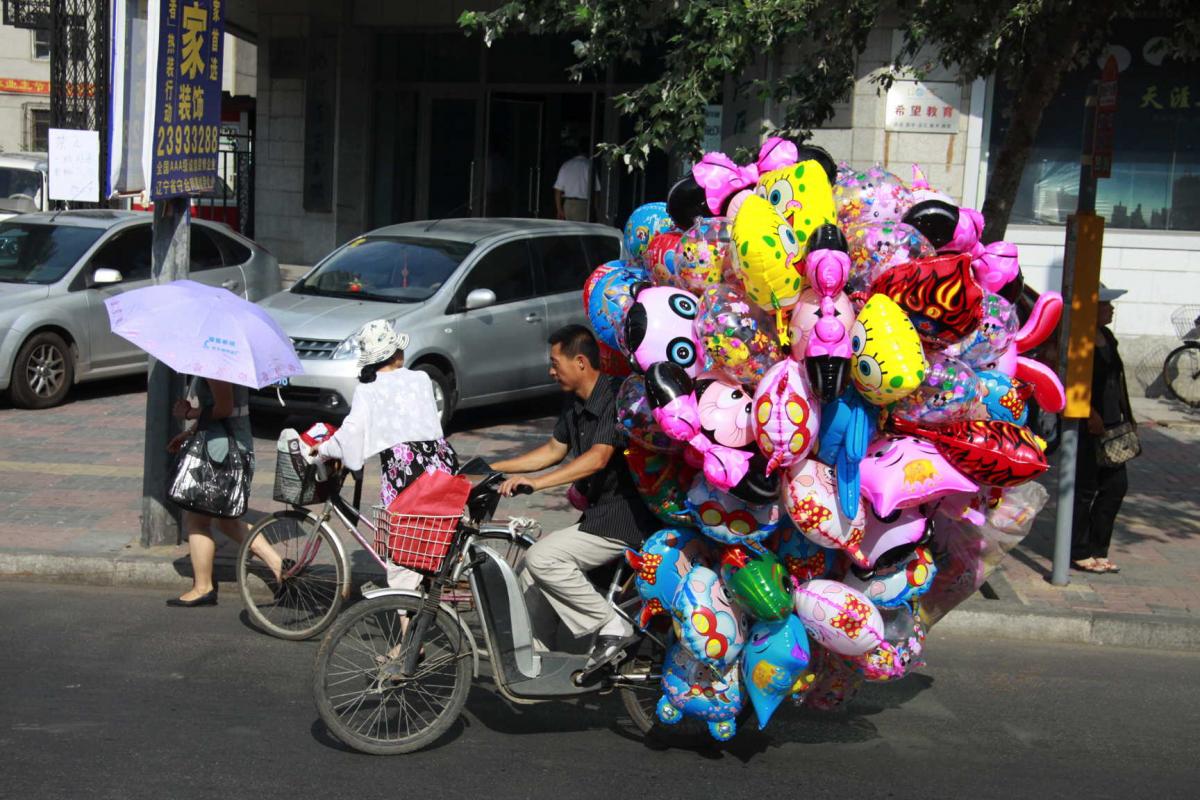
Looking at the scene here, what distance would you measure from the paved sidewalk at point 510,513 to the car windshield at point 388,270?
134 cm

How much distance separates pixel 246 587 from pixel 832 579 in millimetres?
3175

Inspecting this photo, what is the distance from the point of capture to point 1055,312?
18.1 ft

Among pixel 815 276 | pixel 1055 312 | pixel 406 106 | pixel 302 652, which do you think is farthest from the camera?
pixel 406 106

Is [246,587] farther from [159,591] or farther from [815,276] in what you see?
[815,276]

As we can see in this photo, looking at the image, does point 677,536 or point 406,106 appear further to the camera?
point 406,106

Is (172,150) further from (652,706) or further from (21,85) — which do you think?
(21,85)

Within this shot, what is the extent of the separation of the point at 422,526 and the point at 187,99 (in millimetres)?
3954

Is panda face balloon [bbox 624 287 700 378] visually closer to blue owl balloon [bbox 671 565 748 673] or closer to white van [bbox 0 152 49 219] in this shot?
blue owl balloon [bbox 671 565 748 673]

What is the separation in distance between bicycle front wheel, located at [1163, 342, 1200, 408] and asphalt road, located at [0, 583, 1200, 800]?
304 inches

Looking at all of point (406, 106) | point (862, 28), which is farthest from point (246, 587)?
point (406, 106)

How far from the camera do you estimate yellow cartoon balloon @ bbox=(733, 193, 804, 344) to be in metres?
4.58

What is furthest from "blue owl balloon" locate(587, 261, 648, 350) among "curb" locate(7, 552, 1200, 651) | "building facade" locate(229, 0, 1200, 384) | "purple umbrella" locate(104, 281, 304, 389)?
"building facade" locate(229, 0, 1200, 384)

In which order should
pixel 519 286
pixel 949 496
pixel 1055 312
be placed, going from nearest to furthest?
pixel 949 496, pixel 1055 312, pixel 519 286

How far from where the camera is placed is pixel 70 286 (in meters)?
12.1
